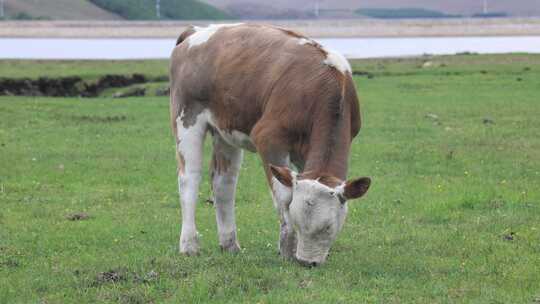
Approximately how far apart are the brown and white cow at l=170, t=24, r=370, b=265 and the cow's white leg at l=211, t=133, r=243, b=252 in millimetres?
11

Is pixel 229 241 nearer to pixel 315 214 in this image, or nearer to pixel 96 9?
pixel 315 214

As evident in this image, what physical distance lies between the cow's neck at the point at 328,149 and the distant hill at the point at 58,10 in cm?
13447

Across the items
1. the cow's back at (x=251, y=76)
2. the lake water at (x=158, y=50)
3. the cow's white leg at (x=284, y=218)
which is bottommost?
the lake water at (x=158, y=50)

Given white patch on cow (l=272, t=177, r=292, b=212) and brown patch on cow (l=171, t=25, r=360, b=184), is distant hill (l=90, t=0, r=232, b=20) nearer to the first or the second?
brown patch on cow (l=171, t=25, r=360, b=184)

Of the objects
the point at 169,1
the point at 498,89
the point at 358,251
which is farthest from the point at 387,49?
the point at 169,1

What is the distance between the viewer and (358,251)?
10273 millimetres

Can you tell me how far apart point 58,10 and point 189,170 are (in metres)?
148

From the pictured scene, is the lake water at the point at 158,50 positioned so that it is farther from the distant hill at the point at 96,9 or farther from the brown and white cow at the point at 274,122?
the distant hill at the point at 96,9

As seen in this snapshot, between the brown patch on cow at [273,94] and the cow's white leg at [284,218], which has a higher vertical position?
the brown patch on cow at [273,94]

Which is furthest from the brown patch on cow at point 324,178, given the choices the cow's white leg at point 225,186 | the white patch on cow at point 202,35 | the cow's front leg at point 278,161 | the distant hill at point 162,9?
the distant hill at point 162,9

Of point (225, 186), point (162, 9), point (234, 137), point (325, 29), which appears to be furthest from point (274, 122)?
point (162, 9)

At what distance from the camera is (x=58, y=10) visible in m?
153

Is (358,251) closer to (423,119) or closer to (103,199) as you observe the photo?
(103,199)

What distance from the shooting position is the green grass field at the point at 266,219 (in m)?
8.55
